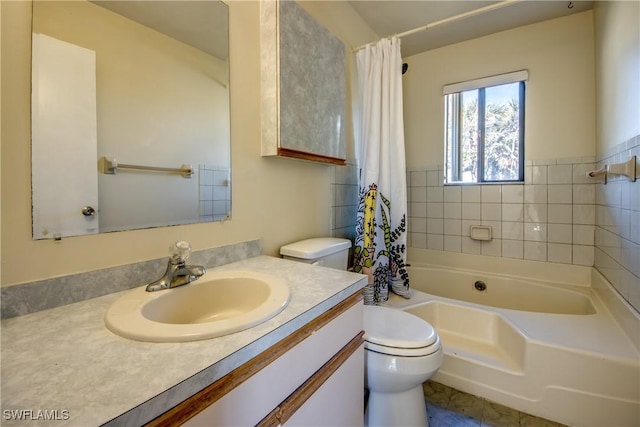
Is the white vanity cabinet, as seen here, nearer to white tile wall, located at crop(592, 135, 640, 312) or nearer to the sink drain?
white tile wall, located at crop(592, 135, 640, 312)

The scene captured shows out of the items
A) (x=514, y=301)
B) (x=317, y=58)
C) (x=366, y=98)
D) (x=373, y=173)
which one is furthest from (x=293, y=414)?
(x=514, y=301)

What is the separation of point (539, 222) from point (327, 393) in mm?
2133

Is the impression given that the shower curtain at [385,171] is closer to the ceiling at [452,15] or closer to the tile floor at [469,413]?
the ceiling at [452,15]

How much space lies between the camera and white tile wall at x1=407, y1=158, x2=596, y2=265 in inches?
77.3

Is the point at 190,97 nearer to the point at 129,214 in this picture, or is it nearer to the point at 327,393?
the point at 129,214

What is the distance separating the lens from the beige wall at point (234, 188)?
0.64m

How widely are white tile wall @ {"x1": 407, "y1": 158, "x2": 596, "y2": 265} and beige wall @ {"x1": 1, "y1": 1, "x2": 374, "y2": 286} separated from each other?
1207mm

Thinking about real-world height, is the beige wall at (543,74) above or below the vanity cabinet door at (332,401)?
above

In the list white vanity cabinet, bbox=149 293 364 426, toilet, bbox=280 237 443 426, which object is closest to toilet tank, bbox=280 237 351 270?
toilet, bbox=280 237 443 426

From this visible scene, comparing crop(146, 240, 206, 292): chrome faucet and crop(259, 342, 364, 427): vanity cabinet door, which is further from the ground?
crop(146, 240, 206, 292): chrome faucet

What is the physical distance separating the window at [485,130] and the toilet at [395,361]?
1624 mm

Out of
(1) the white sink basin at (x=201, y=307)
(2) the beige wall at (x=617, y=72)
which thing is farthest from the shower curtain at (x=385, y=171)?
(2) the beige wall at (x=617, y=72)

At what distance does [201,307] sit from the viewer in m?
0.88

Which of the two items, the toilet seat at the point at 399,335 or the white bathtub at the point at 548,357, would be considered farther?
the white bathtub at the point at 548,357
